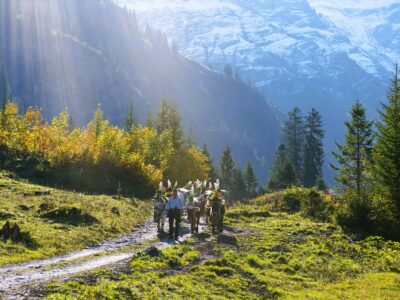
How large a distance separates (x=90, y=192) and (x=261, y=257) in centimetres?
2738

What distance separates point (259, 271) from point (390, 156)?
672 inches

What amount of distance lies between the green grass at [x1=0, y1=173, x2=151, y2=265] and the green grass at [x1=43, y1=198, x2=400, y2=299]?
5402mm

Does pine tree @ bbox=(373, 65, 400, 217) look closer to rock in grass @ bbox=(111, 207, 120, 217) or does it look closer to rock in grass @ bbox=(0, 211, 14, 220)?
rock in grass @ bbox=(111, 207, 120, 217)

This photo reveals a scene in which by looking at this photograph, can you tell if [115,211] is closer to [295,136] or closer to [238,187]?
[295,136]

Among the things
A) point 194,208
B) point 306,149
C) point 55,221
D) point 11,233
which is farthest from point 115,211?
point 306,149

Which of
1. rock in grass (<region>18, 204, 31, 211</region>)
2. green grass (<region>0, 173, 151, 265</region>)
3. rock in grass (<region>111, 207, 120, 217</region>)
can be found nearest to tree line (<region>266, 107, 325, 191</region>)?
green grass (<region>0, 173, 151, 265</region>)

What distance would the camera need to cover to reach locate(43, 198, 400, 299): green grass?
52.9 ft

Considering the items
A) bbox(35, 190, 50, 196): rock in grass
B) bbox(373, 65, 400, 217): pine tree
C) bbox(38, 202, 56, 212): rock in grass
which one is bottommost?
bbox(38, 202, 56, 212): rock in grass

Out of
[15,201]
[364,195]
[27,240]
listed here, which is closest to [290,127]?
[364,195]

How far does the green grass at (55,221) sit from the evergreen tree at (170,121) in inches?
1458

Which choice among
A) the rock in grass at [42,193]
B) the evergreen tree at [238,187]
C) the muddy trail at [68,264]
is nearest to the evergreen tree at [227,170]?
the evergreen tree at [238,187]

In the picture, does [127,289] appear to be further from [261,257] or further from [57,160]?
[57,160]

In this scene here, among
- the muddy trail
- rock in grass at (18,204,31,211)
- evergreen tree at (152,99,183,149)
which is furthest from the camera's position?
evergreen tree at (152,99,183,149)

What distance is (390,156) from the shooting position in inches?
1332
